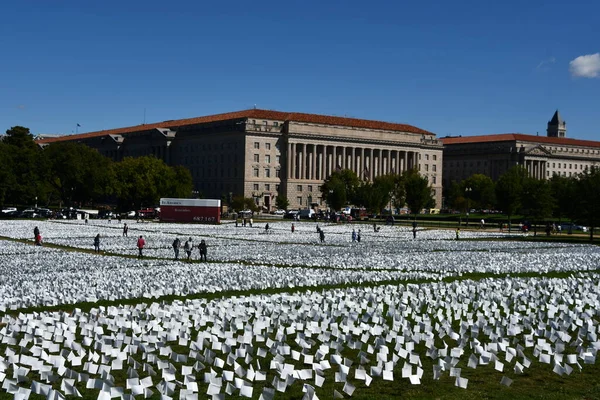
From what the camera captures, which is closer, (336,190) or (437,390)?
(437,390)

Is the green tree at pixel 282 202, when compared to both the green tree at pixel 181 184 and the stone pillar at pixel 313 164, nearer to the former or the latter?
the stone pillar at pixel 313 164

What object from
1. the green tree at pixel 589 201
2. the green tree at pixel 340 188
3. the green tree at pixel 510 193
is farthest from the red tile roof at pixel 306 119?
the green tree at pixel 589 201

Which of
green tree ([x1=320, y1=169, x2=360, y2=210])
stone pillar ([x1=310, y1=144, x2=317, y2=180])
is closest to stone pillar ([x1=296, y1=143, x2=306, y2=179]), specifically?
stone pillar ([x1=310, y1=144, x2=317, y2=180])

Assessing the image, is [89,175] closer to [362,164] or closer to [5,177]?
[5,177]

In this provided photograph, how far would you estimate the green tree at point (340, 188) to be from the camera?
138750 mm

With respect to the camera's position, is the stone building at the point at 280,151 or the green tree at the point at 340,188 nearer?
the green tree at the point at 340,188

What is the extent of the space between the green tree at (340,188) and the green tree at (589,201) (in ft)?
197

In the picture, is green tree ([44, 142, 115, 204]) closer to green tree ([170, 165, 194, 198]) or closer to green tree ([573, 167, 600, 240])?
green tree ([170, 165, 194, 198])

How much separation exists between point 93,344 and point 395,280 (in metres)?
16.9

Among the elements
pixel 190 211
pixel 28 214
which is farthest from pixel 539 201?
pixel 28 214

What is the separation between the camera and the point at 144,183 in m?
130

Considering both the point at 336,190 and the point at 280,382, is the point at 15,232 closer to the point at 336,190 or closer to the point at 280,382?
the point at 280,382

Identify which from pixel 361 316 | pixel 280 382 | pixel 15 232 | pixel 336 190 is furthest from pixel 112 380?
pixel 336 190

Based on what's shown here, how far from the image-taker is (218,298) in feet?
88.6
